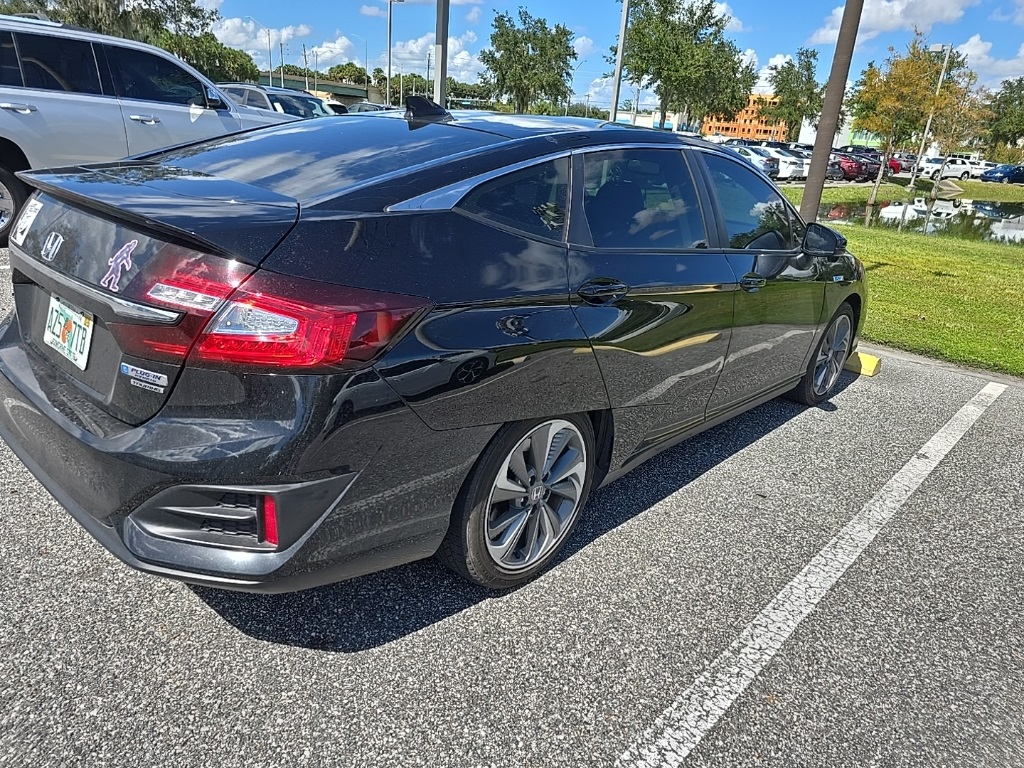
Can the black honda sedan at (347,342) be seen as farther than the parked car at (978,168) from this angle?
No

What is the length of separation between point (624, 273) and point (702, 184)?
3.22 feet

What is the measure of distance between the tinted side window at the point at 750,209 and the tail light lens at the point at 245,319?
2.27 m

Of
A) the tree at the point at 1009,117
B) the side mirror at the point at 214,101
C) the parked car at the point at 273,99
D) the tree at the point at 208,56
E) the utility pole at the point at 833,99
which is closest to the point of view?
the utility pole at the point at 833,99

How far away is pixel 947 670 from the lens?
→ 97.0 inches

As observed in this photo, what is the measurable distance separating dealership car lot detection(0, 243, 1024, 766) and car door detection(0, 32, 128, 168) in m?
4.82

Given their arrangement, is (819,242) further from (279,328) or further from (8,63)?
(8,63)

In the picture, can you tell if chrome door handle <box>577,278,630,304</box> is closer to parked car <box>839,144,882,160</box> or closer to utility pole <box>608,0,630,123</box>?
utility pole <box>608,0,630,123</box>

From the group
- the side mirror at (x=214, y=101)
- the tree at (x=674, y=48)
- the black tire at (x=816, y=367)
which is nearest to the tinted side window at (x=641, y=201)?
the black tire at (x=816, y=367)

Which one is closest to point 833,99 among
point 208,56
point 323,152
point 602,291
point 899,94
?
point 602,291

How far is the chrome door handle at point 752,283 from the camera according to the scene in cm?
344

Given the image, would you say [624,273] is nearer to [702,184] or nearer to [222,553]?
[702,184]

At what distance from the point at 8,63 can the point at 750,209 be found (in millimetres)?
6560

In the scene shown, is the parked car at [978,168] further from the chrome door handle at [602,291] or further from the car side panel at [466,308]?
the car side panel at [466,308]

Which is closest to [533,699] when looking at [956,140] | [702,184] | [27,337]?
[27,337]
